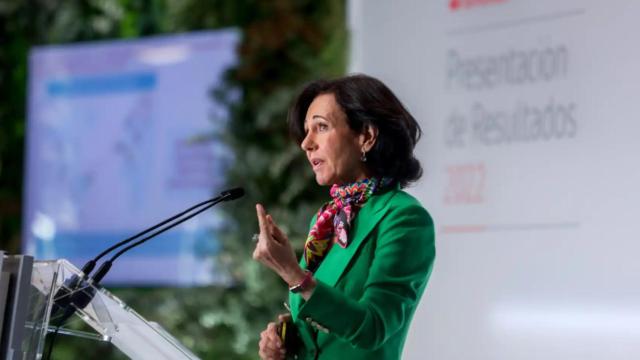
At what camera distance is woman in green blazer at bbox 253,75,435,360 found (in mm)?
1921

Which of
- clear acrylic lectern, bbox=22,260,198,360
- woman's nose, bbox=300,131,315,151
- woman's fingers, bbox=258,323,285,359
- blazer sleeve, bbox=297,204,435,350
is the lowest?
woman's fingers, bbox=258,323,285,359

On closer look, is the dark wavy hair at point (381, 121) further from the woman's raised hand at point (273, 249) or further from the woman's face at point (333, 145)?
the woman's raised hand at point (273, 249)

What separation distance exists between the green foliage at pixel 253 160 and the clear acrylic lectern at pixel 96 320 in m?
2.65

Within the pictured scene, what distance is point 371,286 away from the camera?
192 centimetres

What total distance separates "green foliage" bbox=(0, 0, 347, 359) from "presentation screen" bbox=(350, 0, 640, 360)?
1171 millimetres

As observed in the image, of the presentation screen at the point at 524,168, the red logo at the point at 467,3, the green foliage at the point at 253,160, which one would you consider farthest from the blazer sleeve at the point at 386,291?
the green foliage at the point at 253,160

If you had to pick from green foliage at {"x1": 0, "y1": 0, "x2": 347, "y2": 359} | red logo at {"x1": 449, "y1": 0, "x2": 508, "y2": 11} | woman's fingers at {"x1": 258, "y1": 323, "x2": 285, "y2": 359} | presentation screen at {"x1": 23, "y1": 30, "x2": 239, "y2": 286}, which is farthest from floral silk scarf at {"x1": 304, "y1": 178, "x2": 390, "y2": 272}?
presentation screen at {"x1": 23, "y1": 30, "x2": 239, "y2": 286}

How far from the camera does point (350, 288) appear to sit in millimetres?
1995

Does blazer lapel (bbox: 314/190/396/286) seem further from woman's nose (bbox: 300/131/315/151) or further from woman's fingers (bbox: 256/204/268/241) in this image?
woman's fingers (bbox: 256/204/268/241)

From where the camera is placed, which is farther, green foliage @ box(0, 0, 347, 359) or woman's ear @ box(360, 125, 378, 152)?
green foliage @ box(0, 0, 347, 359)

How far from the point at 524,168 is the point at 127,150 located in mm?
2961

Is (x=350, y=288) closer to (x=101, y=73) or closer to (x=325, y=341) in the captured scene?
(x=325, y=341)

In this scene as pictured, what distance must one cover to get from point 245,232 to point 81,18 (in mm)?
1946

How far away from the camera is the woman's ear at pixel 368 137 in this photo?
2.06 meters
